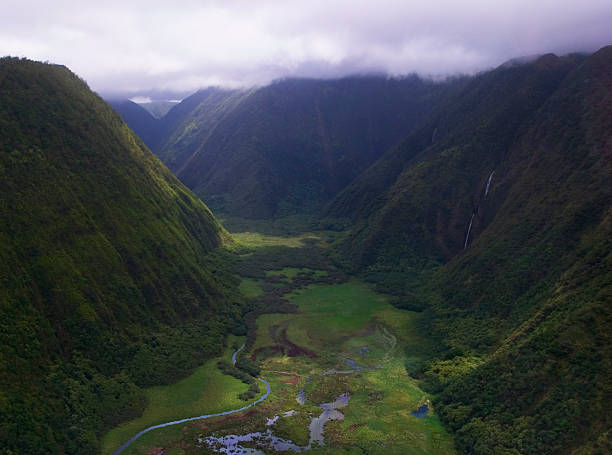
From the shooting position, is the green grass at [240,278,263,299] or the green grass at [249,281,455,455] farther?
the green grass at [240,278,263,299]

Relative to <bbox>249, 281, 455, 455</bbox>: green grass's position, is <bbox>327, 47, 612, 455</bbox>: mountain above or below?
above

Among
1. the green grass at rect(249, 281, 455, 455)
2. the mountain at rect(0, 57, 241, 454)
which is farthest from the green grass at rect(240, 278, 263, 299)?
the green grass at rect(249, 281, 455, 455)

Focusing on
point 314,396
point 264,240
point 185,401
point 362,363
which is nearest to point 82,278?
point 185,401

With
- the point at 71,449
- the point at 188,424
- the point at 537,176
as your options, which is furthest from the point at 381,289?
the point at 71,449

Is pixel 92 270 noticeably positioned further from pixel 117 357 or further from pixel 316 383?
pixel 316 383

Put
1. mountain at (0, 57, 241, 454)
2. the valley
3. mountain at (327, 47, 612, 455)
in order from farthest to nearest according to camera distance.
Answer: the valley < mountain at (0, 57, 241, 454) < mountain at (327, 47, 612, 455)

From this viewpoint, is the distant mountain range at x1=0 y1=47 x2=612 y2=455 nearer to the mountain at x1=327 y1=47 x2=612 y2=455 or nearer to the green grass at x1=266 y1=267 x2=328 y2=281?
the mountain at x1=327 y1=47 x2=612 y2=455
